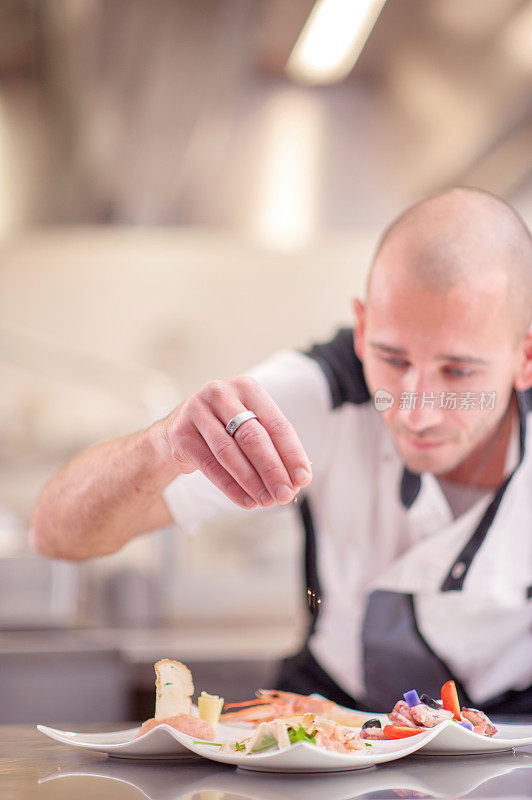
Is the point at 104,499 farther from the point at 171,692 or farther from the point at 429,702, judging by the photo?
the point at 429,702

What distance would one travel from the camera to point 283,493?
0.63m

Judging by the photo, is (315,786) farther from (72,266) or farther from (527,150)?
(72,266)

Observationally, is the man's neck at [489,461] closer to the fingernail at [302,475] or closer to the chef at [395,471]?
the chef at [395,471]

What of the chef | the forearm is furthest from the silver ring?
the forearm

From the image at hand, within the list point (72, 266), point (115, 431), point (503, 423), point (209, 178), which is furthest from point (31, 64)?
point (115, 431)

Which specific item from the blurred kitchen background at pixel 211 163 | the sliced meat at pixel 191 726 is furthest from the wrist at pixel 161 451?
the blurred kitchen background at pixel 211 163

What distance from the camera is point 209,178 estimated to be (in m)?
1.59

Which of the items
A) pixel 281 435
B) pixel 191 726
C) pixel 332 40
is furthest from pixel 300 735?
pixel 332 40

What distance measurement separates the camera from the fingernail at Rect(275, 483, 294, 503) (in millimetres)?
629

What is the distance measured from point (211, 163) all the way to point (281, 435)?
1.00 meters

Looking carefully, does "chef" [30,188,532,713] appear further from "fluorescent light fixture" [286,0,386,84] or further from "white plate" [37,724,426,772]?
"fluorescent light fixture" [286,0,386,84]

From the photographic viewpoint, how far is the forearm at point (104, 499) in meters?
0.80

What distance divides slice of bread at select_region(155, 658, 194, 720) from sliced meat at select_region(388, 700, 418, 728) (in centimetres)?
16

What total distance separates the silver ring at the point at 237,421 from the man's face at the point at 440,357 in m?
0.17
